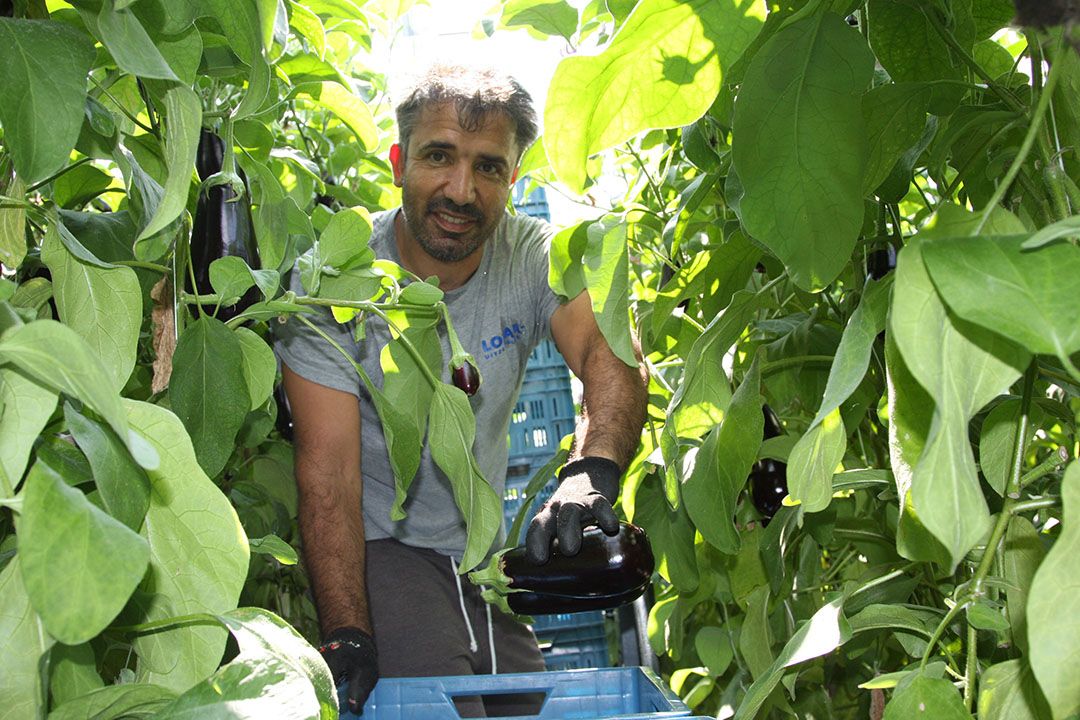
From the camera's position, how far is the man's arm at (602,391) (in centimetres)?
133

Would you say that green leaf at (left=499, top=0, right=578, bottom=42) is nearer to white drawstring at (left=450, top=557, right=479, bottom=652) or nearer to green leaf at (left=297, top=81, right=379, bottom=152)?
green leaf at (left=297, top=81, right=379, bottom=152)

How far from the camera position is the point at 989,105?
69 centimetres

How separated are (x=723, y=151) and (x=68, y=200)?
56 cm

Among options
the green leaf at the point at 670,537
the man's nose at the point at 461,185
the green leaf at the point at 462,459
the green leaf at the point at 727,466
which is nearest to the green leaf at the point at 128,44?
the green leaf at the point at 462,459

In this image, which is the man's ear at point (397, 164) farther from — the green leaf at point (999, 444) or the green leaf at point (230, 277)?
the green leaf at point (999, 444)

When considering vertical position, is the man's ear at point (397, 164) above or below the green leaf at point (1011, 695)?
above

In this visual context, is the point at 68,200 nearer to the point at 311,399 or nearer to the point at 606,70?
the point at 606,70

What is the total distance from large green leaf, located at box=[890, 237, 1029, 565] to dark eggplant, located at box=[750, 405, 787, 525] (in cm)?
77

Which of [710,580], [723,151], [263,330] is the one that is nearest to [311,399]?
[263,330]

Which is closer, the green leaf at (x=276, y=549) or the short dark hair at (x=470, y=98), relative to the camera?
the green leaf at (x=276, y=549)

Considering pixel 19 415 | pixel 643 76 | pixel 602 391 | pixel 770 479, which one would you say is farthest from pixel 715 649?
pixel 19 415

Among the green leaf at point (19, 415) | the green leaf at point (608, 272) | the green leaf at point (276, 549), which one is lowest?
the green leaf at point (276, 549)

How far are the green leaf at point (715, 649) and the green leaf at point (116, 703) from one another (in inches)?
35.0

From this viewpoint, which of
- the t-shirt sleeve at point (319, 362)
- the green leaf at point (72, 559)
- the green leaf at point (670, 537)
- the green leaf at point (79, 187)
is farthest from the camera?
the t-shirt sleeve at point (319, 362)
